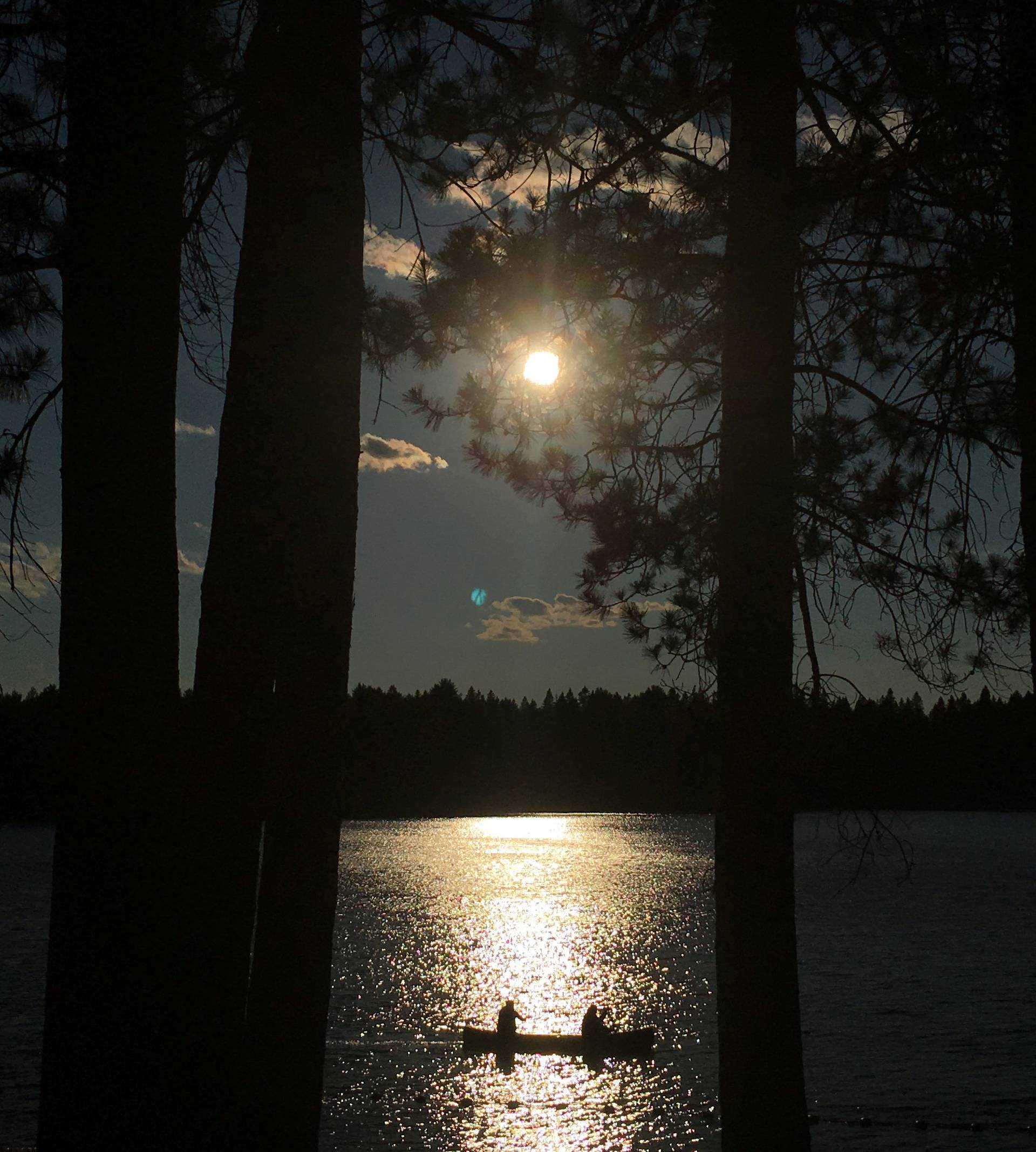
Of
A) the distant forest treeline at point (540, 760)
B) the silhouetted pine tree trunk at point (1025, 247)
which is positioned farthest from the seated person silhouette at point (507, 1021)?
the distant forest treeline at point (540, 760)

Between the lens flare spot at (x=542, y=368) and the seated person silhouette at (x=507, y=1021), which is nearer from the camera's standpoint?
the lens flare spot at (x=542, y=368)

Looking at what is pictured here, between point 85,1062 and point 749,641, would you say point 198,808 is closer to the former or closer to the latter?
point 85,1062

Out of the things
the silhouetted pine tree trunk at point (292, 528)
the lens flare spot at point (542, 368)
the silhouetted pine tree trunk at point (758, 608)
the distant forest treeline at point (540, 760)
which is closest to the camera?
the silhouetted pine tree trunk at point (292, 528)

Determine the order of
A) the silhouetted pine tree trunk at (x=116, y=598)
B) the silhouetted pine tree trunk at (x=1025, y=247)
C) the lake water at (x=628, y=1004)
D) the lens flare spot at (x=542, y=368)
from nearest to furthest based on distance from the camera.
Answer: the silhouetted pine tree trunk at (x=116, y=598)
the silhouetted pine tree trunk at (x=1025, y=247)
the lens flare spot at (x=542, y=368)
the lake water at (x=628, y=1004)

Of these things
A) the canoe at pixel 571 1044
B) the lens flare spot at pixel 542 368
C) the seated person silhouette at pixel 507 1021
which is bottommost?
the canoe at pixel 571 1044

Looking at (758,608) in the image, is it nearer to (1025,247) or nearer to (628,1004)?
(1025,247)

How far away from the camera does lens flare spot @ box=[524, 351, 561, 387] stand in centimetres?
690

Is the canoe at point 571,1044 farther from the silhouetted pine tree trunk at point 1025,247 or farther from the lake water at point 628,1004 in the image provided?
the silhouetted pine tree trunk at point 1025,247

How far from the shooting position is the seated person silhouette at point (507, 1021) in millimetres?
14391

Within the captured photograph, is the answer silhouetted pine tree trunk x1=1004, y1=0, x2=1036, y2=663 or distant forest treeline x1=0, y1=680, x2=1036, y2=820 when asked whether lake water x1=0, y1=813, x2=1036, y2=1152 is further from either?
distant forest treeline x1=0, y1=680, x2=1036, y2=820

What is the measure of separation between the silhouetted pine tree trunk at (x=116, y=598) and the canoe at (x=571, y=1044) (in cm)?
1119

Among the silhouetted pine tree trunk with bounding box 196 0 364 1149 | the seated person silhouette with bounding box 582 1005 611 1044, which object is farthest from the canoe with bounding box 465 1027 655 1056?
the silhouetted pine tree trunk with bounding box 196 0 364 1149

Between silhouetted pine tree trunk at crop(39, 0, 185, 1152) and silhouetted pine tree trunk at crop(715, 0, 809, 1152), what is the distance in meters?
2.27

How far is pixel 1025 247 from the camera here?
15.6 ft
